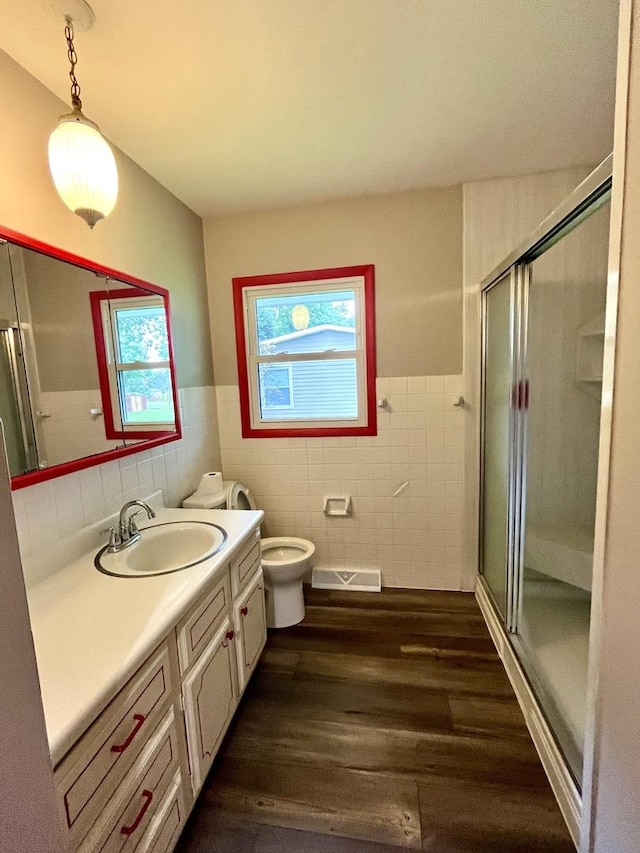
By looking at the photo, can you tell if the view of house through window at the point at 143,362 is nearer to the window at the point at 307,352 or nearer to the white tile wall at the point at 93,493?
the white tile wall at the point at 93,493

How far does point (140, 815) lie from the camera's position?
Result: 3.05 feet

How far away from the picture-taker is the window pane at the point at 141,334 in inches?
65.2

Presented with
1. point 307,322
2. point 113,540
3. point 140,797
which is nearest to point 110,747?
point 140,797

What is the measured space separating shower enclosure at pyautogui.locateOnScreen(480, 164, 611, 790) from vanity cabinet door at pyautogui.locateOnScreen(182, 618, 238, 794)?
122cm

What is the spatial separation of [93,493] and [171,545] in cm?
39

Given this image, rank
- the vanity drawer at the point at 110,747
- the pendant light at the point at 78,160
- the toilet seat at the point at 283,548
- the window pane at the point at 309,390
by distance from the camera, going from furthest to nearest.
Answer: the window pane at the point at 309,390, the toilet seat at the point at 283,548, the pendant light at the point at 78,160, the vanity drawer at the point at 110,747

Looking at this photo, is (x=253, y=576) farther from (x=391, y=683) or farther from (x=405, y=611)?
(x=405, y=611)

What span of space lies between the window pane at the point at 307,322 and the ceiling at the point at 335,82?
65cm

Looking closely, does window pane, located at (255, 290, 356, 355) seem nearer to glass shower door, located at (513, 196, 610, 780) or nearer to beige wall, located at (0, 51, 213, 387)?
beige wall, located at (0, 51, 213, 387)

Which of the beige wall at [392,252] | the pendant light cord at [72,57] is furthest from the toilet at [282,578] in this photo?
the pendant light cord at [72,57]

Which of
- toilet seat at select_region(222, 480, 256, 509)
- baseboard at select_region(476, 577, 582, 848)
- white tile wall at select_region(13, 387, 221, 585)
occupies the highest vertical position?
white tile wall at select_region(13, 387, 221, 585)

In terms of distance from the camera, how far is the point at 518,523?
179cm

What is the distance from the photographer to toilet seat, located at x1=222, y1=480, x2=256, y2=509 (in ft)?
7.25

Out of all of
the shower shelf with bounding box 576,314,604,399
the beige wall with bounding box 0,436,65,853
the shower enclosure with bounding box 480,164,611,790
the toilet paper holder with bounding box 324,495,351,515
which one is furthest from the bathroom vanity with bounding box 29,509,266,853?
the shower shelf with bounding box 576,314,604,399
